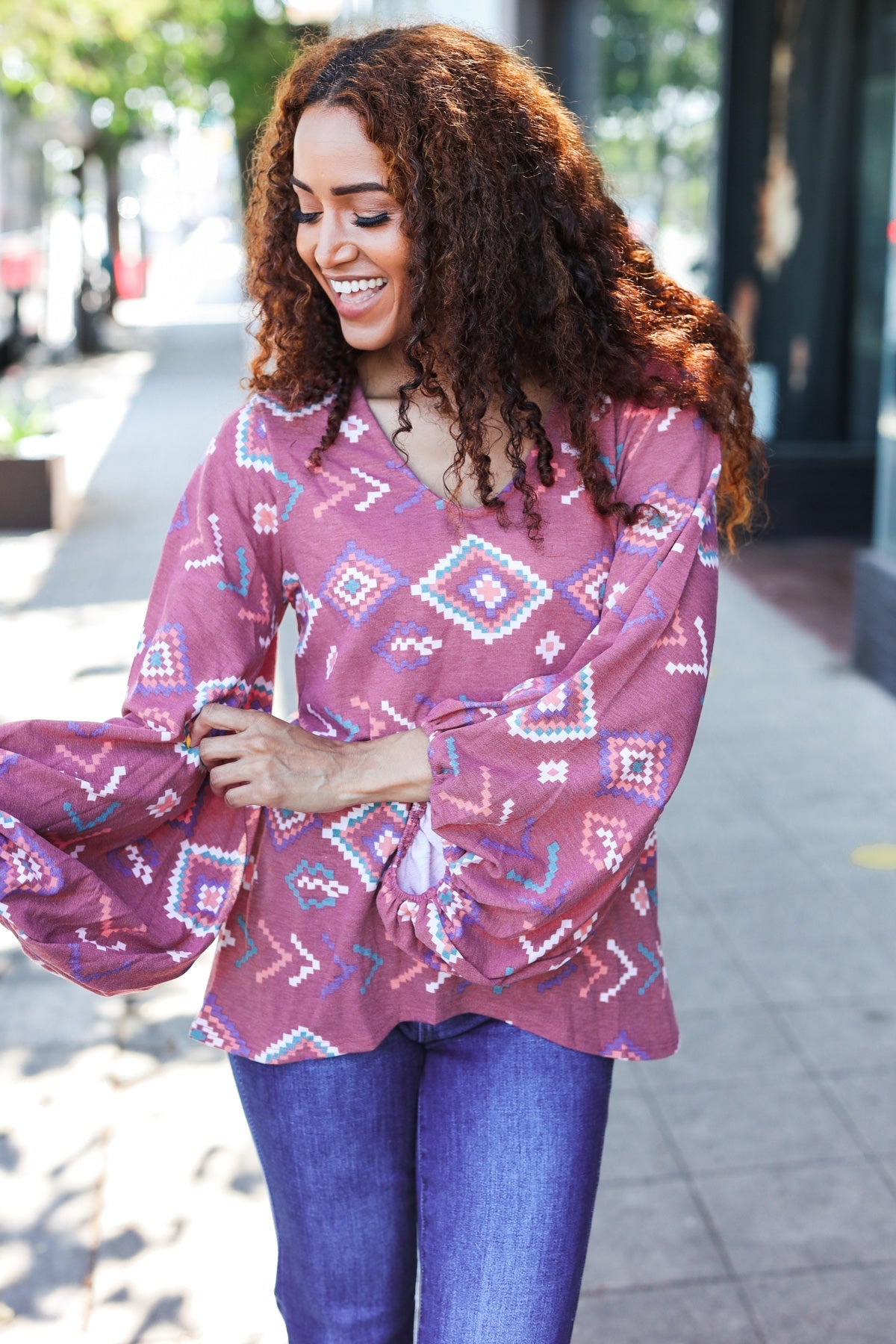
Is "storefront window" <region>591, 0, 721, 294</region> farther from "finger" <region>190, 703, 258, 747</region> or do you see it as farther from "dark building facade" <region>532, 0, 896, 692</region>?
"finger" <region>190, 703, 258, 747</region>

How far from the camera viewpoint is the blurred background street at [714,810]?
10.4 feet

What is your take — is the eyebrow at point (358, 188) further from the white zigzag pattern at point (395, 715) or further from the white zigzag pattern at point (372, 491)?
the white zigzag pattern at point (395, 715)

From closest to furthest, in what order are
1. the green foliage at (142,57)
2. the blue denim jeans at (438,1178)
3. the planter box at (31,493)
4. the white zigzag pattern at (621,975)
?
the blue denim jeans at (438,1178) → the white zigzag pattern at (621,975) → the planter box at (31,493) → the green foliage at (142,57)

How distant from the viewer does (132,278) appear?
36.3 meters

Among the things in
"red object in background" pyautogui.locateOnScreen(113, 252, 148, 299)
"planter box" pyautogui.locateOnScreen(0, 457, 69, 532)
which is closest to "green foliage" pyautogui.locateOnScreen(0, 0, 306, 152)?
"planter box" pyautogui.locateOnScreen(0, 457, 69, 532)

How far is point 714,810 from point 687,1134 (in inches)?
88.2

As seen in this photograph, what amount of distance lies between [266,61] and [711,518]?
2228 cm

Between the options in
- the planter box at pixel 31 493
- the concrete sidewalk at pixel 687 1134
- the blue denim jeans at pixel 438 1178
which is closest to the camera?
the blue denim jeans at pixel 438 1178

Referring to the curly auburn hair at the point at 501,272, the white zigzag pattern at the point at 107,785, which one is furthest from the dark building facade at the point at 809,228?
the white zigzag pattern at the point at 107,785

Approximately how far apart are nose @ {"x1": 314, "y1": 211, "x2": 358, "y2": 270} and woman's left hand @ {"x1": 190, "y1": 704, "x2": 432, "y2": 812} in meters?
0.60

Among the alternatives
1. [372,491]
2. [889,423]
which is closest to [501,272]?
[372,491]

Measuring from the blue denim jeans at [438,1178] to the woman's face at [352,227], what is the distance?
0.94 meters

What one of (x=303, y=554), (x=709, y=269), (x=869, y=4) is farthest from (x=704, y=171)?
(x=303, y=554)

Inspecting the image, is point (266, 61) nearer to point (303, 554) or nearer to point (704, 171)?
point (704, 171)
